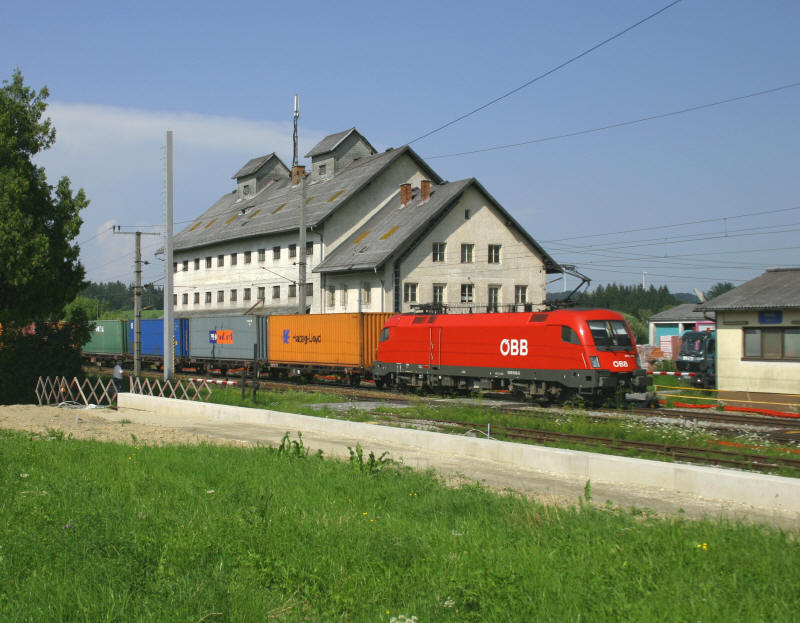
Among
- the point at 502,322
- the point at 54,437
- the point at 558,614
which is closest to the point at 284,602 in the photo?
the point at 558,614

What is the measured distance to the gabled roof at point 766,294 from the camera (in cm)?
2517

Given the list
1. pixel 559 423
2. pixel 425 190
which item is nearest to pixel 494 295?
pixel 425 190

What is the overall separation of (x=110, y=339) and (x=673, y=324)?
46351 mm

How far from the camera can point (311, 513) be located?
8805 millimetres

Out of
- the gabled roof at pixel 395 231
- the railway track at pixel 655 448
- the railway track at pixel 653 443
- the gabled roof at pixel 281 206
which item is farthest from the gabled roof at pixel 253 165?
the railway track at pixel 655 448

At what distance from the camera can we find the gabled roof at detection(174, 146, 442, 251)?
170ft

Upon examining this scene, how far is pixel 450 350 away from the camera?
93.0 ft

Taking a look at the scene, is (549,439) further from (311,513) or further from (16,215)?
(16,215)

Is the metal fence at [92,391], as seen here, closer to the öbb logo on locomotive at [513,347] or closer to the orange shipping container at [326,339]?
the orange shipping container at [326,339]

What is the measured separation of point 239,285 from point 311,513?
5121cm

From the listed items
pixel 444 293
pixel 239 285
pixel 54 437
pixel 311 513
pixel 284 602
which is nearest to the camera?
pixel 284 602

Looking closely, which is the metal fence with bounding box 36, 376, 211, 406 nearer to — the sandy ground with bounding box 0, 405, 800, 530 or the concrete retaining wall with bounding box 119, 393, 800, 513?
the sandy ground with bounding box 0, 405, 800, 530

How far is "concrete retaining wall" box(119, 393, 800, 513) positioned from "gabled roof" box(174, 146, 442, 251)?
1301 inches

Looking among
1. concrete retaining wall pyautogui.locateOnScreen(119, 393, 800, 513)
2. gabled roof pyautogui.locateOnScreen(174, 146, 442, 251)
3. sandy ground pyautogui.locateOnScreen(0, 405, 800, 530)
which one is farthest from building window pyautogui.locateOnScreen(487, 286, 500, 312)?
concrete retaining wall pyautogui.locateOnScreen(119, 393, 800, 513)
